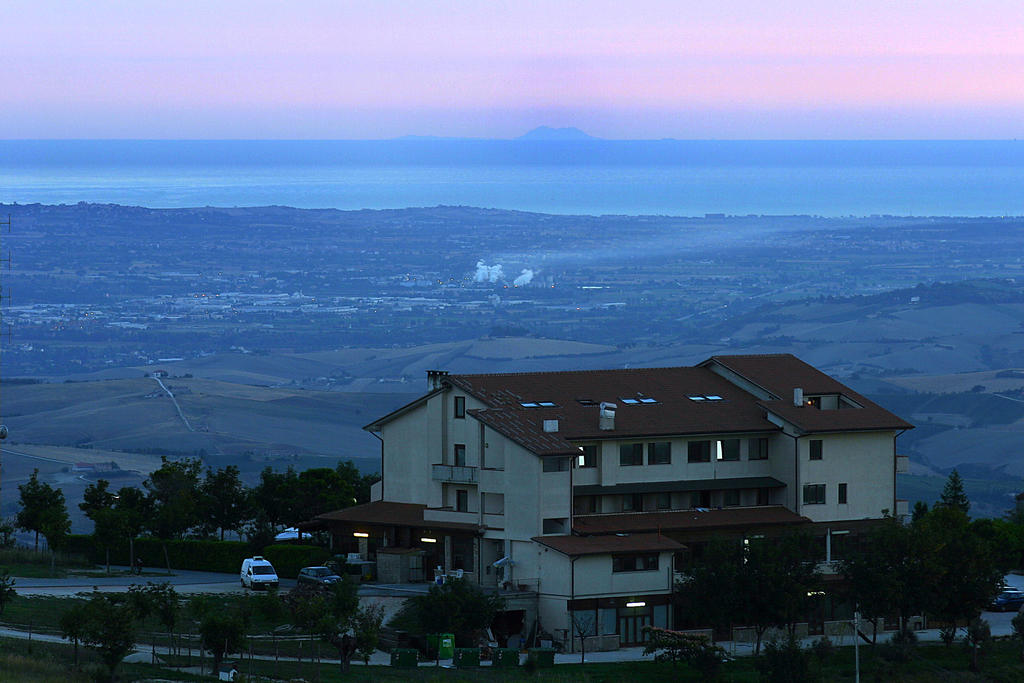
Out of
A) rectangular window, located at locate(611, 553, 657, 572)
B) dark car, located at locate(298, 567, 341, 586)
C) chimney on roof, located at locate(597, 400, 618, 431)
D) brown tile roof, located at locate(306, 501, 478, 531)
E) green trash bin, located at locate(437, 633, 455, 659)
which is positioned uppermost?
chimney on roof, located at locate(597, 400, 618, 431)

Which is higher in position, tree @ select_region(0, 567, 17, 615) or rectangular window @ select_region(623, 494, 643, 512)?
rectangular window @ select_region(623, 494, 643, 512)

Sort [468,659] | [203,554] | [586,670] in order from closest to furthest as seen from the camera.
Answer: [468,659] → [586,670] → [203,554]

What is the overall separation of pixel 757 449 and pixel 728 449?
115 centimetres

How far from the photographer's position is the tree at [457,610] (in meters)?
51.9

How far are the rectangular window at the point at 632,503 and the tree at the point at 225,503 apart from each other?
54.7 ft

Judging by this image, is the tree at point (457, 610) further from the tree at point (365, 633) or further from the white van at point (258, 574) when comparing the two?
the white van at point (258, 574)

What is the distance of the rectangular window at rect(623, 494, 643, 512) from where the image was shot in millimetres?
60031

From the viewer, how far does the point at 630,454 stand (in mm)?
60125

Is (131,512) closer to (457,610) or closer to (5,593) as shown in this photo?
(5,593)

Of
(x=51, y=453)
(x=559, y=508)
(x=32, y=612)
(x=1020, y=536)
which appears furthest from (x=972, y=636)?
(x=51, y=453)

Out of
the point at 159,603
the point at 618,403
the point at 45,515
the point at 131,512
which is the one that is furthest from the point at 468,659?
the point at 45,515

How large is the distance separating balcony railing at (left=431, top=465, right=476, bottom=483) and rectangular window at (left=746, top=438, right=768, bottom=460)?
918cm

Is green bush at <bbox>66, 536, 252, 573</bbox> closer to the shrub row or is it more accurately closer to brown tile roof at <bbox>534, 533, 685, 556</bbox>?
the shrub row

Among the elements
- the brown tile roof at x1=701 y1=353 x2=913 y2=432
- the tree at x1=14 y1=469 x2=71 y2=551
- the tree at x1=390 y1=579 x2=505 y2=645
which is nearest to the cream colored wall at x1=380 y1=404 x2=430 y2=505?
the tree at x1=390 y1=579 x2=505 y2=645
